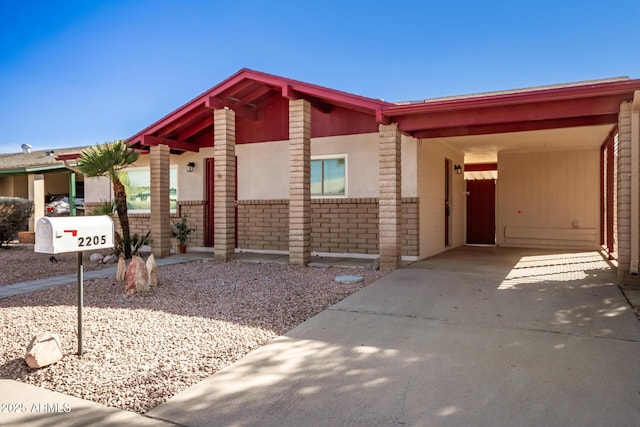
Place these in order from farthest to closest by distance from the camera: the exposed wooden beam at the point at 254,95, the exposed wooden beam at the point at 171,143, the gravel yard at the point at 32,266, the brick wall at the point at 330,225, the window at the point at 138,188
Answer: the window at the point at 138,188 < the exposed wooden beam at the point at 171,143 < the exposed wooden beam at the point at 254,95 < the brick wall at the point at 330,225 < the gravel yard at the point at 32,266

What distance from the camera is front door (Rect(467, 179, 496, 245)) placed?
14.0 m

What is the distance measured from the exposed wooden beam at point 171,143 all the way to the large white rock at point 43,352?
7.45 metres

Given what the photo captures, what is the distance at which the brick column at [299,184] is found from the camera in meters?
8.52

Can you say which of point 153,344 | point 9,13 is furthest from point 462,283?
point 9,13

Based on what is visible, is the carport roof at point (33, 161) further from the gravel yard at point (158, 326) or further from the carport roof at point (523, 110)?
the carport roof at point (523, 110)

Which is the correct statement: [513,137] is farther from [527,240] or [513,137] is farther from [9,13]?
[9,13]

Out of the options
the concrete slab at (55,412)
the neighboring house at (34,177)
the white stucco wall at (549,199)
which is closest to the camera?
the concrete slab at (55,412)

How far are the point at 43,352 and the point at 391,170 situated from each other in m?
6.14

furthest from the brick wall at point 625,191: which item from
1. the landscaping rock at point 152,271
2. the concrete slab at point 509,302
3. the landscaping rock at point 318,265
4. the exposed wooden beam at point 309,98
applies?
the landscaping rock at point 152,271

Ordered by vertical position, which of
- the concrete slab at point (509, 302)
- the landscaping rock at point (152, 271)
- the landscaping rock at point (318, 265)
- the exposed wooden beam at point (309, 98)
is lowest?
the concrete slab at point (509, 302)

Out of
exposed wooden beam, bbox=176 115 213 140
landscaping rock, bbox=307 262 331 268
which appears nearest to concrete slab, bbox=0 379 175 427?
landscaping rock, bbox=307 262 331 268

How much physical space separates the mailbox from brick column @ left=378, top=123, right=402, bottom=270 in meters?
5.34

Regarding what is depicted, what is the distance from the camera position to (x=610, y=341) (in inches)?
154

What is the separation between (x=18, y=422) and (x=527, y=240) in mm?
12907
